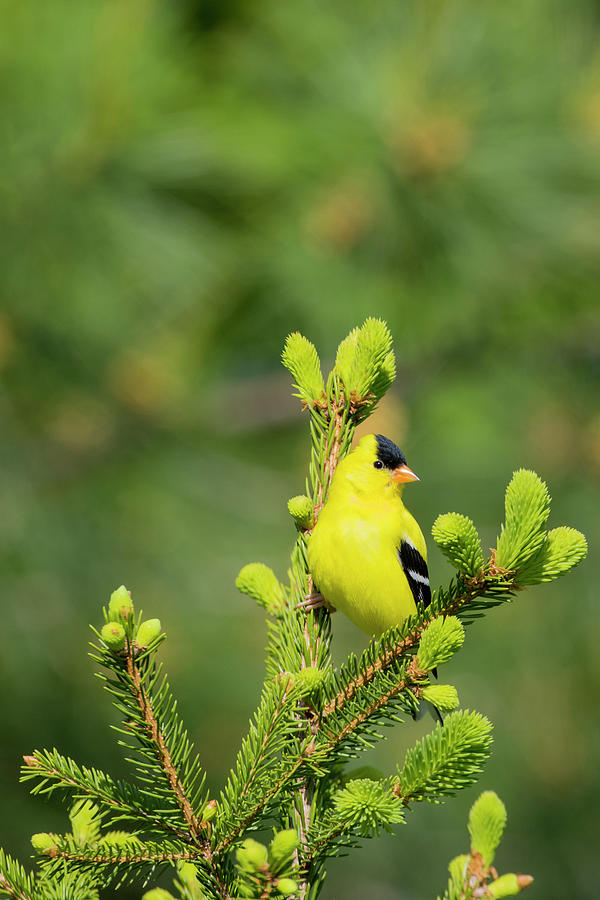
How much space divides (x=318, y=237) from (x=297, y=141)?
42 centimetres

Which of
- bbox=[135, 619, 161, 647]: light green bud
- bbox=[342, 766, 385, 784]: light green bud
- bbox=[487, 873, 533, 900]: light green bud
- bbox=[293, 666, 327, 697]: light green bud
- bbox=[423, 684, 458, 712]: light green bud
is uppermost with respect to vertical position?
bbox=[135, 619, 161, 647]: light green bud

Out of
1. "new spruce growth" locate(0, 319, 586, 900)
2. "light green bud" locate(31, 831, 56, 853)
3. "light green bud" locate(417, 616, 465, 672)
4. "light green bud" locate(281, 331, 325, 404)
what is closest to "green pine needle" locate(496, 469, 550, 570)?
"new spruce growth" locate(0, 319, 586, 900)

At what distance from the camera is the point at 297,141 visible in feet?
12.2

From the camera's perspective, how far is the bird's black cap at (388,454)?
198 cm

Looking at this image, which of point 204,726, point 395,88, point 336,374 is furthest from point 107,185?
point 204,726

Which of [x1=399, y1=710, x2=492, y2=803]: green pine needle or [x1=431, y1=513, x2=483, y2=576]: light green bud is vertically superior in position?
[x1=431, y1=513, x2=483, y2=576]: light green bud

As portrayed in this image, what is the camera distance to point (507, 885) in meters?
0.98

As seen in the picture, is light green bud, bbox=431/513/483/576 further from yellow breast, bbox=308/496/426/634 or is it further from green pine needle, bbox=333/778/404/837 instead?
yellow breast, bbox=308/496/426/634

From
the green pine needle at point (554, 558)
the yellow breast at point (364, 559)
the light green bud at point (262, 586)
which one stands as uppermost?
the yellow breast at point (364, 559)

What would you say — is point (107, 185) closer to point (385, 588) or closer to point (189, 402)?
point (189, 402)

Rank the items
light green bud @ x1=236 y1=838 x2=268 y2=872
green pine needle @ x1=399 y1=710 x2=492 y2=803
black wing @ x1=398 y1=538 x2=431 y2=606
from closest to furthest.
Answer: light green bud @ x1=236 y1=838 x2=268 y2=872 < green pine needle @ x1=399 y1=710 x2=492 y2=803 < black wing @ x1=398 y1=538 x2=431 y2=606

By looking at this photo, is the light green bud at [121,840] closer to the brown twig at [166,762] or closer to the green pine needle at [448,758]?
the brown twig at [166,762]

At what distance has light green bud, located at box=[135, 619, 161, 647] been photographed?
1.07m

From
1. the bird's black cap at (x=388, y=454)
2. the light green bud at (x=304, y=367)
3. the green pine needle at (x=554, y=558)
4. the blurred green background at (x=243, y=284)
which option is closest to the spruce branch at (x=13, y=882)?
the green pine needle at (x=554, y=558)
